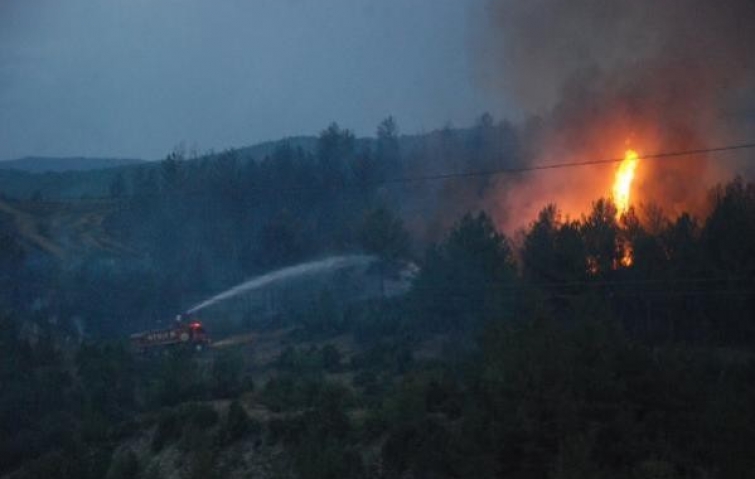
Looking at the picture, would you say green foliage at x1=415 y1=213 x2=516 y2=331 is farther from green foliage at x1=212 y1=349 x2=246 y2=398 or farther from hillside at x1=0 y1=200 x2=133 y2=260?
hillside at x1=0 y1=200 x2=133 y2=260

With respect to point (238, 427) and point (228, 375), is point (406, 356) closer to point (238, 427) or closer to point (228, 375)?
point (228, 375)

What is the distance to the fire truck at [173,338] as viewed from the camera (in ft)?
125

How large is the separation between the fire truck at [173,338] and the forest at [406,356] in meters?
1.23

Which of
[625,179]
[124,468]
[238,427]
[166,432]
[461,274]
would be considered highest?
[625,179]

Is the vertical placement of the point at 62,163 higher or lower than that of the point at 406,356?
higher

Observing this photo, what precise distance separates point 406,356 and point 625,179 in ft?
79.6

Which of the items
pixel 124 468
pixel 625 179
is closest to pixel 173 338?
pixel 124 468

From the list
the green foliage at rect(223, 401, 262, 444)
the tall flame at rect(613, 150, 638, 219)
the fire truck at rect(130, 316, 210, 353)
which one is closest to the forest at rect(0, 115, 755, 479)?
the green foliage at rect(223, 401, 262, 444)

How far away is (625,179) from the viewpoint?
5325 cm

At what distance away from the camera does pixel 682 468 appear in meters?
17.6

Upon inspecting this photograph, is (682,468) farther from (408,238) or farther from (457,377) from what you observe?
(408,238)

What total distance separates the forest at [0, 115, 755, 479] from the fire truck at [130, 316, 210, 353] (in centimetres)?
123

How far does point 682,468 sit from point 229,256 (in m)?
43.6

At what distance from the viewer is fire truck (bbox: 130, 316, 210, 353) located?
3797 cm
